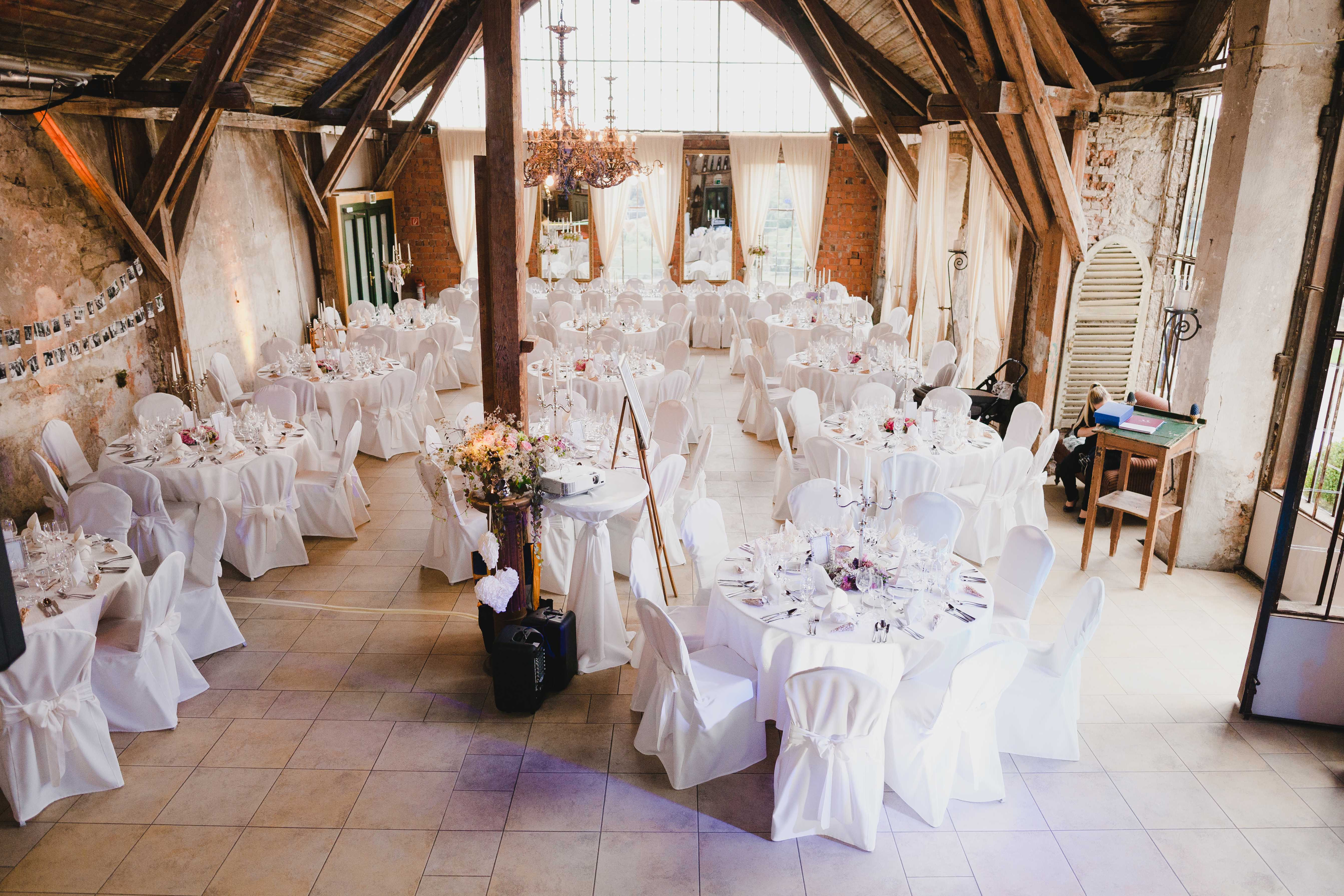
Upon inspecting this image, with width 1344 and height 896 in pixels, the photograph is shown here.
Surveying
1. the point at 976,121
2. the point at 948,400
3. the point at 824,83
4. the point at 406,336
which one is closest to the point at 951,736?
the point at 948,400

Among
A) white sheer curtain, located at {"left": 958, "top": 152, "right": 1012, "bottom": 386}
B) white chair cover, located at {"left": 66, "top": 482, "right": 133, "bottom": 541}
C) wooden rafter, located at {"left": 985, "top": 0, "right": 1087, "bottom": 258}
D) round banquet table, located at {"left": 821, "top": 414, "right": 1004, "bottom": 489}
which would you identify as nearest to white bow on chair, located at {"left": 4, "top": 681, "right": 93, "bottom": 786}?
white chair cover, located at {"left": 66, "top": 482, "right": 133, "bottom": 541}

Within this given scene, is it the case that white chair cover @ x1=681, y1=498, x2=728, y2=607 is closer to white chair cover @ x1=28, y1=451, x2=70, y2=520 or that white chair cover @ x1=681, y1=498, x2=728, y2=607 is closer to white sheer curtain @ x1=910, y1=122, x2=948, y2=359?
white chair cover @ x1=28, y1=451, x2=70, y2=520

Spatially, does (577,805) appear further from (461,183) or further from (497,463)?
(461,183)

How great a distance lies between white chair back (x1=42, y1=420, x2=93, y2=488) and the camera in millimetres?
6266

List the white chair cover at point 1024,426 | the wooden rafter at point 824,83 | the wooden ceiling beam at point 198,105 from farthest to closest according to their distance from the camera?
the wooden rafter at point 824,83 < the wooden ceiling beam at point 198,105 < the white chair cover at point 1024,426

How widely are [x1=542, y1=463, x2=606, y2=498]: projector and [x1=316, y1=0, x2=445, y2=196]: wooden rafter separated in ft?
23.7

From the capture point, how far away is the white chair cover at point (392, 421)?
28.9ft

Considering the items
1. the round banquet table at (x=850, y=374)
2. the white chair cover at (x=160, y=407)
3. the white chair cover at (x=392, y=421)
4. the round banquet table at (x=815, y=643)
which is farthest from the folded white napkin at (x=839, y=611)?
the white chair cover at (x=392, y=421)

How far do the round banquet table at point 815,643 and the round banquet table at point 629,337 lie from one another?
6867 mm

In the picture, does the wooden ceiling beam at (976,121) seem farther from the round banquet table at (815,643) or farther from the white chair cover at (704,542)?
the round banquet table at (815,643)

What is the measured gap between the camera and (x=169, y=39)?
7.62 meters

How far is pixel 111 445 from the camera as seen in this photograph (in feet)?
21.7

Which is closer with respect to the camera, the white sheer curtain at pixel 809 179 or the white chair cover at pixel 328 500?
the white chair cover at pixel 328 500

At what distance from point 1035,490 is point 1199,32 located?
374 cm
